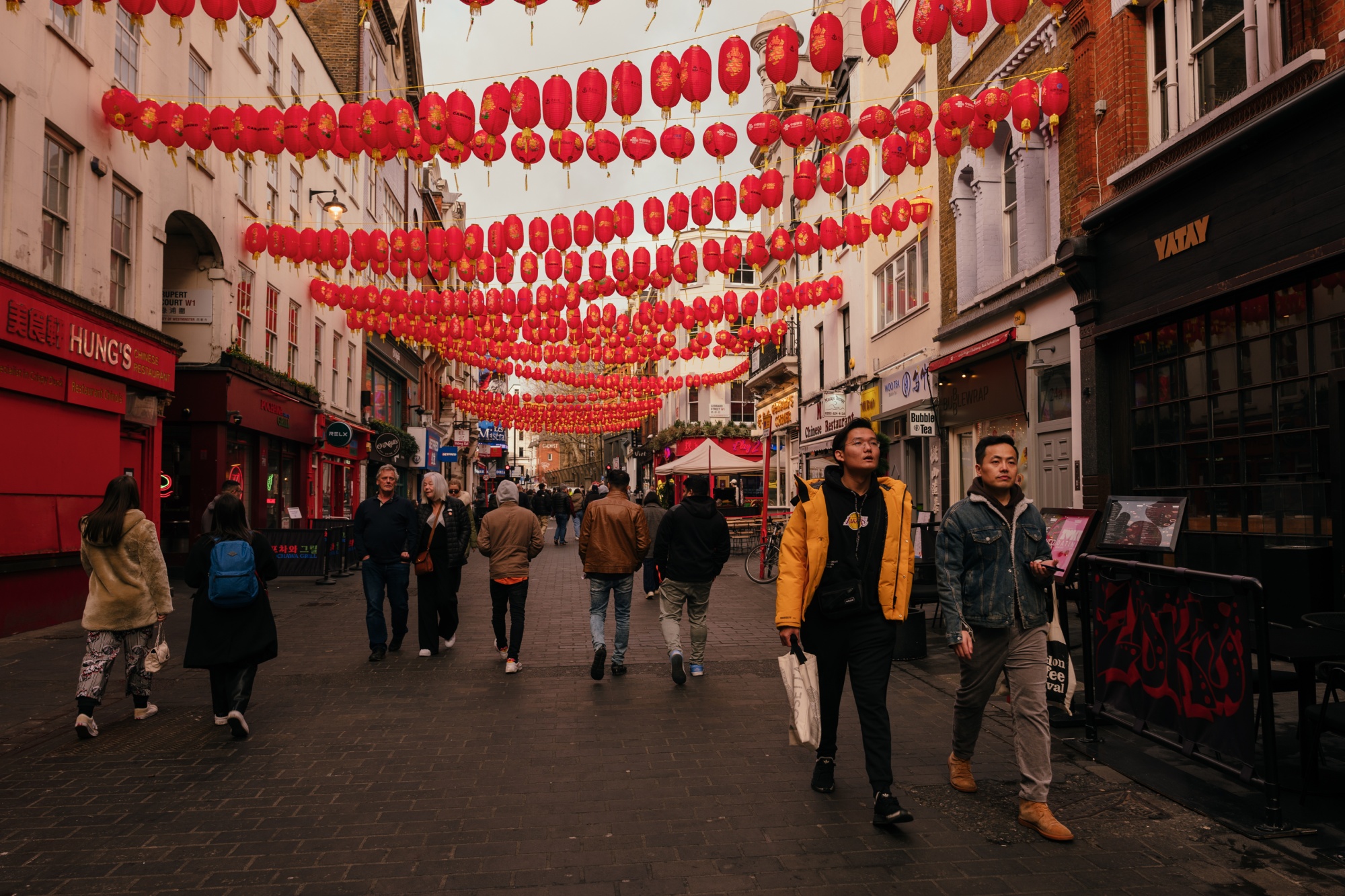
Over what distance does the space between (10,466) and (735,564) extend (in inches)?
555

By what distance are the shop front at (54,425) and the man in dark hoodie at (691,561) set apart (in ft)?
25.5

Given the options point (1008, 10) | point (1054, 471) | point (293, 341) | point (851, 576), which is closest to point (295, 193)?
point (293, 341)

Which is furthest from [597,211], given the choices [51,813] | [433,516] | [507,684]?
[51,813]

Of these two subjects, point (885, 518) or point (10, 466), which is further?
point (10, 466)

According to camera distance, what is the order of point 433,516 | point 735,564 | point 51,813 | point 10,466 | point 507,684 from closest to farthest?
point 51,813 → point 507,684 → point 433,516 → point 10,466 → point 735,564

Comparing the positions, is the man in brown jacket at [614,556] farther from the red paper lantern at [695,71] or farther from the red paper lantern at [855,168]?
the red paper lantern at [855,168]

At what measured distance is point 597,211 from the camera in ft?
45.0

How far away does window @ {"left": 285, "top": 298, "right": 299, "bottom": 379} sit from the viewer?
72.4 feet

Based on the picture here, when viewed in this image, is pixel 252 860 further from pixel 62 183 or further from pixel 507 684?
pixel 62 183

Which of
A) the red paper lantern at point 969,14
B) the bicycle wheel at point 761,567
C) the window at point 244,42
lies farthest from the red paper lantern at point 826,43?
the window at point 244,42

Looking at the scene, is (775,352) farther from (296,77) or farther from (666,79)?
(666,79)

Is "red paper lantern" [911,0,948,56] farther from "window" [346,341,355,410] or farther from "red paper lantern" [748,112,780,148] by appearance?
"window" [346,341,355,410]

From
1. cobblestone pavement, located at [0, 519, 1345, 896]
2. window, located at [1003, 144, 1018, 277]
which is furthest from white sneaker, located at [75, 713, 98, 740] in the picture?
window, located at [1003, 144, 1018, 277]

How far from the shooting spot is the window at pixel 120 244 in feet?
43.9
